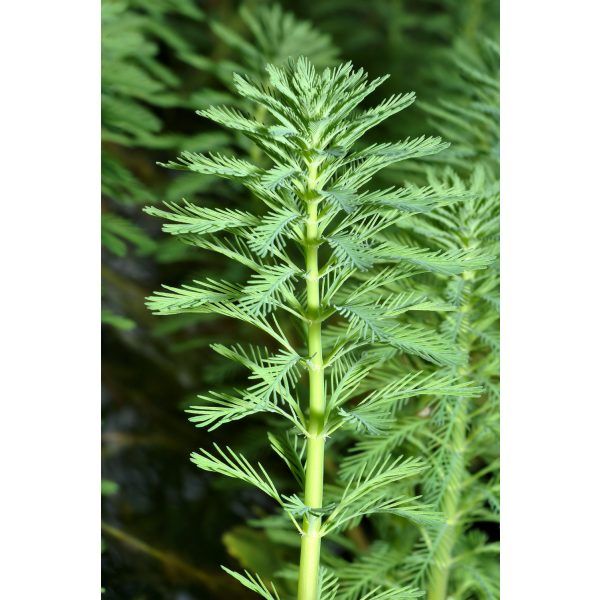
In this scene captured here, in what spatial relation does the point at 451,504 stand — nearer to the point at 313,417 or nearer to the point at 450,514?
the point at 450,514

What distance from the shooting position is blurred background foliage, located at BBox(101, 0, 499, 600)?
552 mm

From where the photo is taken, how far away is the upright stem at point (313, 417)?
13.6 inches

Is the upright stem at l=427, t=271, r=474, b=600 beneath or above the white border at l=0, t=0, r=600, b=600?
beneath

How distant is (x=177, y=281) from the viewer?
2.60ft

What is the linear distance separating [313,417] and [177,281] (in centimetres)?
46

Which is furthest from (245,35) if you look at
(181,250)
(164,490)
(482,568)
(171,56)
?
(482,568)

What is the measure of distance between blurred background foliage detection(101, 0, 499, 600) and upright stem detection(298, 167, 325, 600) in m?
0.16

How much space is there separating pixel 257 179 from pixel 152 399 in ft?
1.23

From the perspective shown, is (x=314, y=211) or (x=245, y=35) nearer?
(x=314, y=211)
